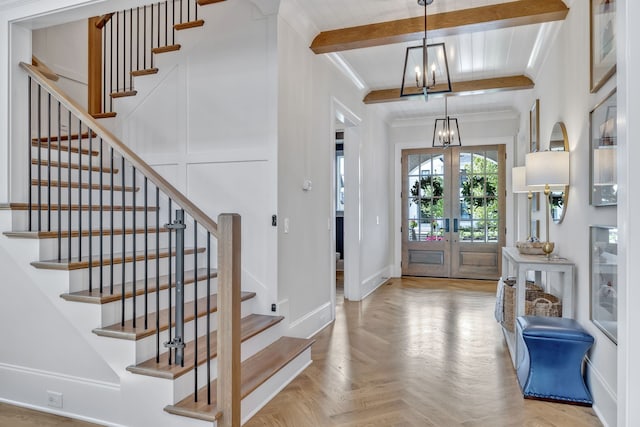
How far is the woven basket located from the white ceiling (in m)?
2.35

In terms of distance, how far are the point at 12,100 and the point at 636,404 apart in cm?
375

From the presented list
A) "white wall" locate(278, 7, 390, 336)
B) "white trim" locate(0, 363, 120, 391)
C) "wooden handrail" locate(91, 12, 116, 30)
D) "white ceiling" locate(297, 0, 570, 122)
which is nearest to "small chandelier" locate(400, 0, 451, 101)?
"white ceiling" locate(297, 0, 570, 122)

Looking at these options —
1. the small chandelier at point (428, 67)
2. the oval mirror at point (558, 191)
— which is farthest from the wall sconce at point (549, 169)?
the small chandelier at point (428, 67)

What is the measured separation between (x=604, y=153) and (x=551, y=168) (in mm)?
817

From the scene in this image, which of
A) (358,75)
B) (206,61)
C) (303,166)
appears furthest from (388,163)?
(206,61)

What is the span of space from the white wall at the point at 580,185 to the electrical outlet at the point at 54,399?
328cm

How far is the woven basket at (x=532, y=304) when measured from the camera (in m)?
3.34

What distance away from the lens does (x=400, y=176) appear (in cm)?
769

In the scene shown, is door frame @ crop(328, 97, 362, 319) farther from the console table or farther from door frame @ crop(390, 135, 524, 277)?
the console table

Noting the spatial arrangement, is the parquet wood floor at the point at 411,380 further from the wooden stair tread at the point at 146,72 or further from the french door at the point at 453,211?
the wooden stair tread at the point at 146,72

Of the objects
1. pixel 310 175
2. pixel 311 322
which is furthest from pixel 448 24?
pixel 311 322

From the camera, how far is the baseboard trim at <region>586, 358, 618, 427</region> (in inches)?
91.2

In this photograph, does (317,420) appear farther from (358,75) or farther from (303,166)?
(358,75)

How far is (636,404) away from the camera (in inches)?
64.9
